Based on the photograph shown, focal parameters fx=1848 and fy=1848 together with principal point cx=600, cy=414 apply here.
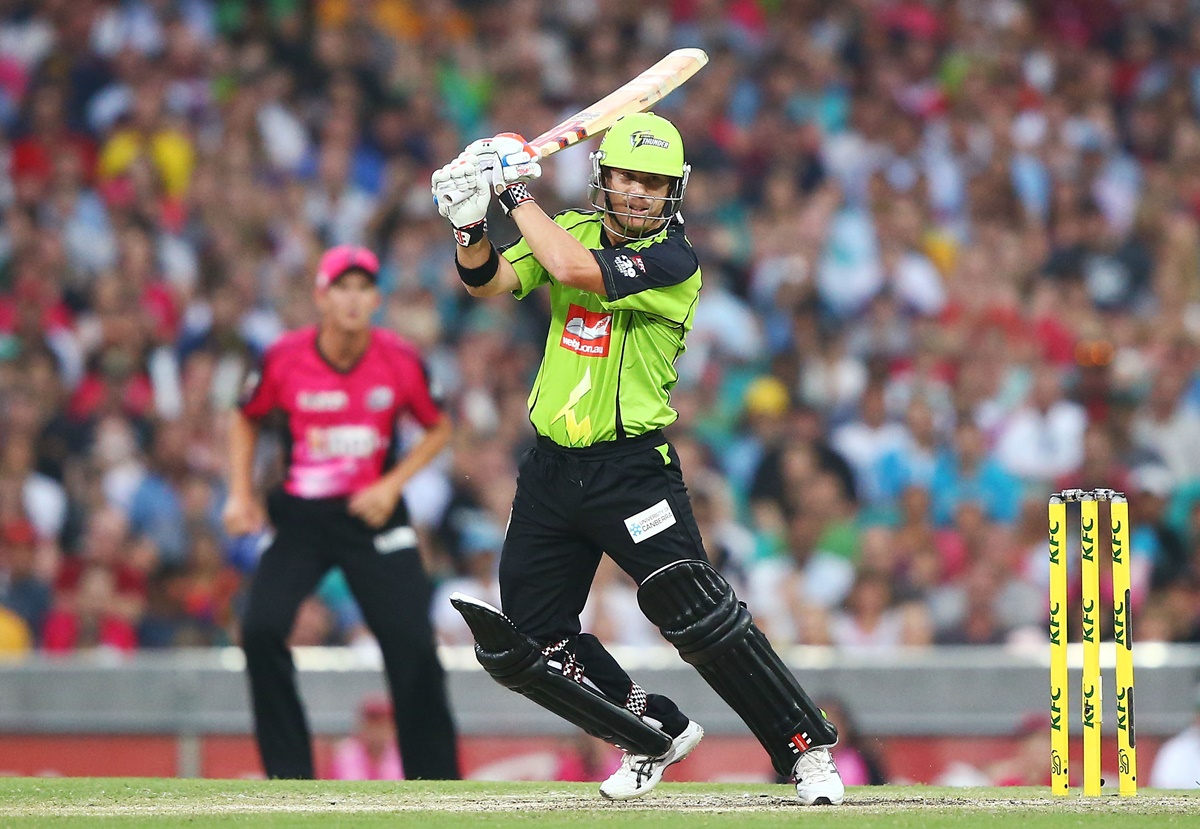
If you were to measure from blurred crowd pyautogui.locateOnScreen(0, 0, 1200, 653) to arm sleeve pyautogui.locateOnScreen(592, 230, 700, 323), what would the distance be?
185 inches

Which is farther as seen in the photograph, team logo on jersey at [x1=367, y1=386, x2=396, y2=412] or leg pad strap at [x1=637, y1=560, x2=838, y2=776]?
team logo on jersey at [x1=367, y1=386, x2=396, y2=412]

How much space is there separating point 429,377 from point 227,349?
4618 millimetres

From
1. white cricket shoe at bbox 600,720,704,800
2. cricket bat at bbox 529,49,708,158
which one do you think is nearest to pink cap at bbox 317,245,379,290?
cricket bat at bbox 529,49,708,158

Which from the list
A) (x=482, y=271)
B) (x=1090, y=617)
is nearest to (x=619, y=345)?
(x=482, y=271)

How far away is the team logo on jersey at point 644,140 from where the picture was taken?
571 centimetres

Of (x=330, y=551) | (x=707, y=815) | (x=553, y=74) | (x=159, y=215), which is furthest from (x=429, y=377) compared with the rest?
(x=553, y=74)

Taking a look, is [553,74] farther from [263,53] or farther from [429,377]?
[429,377]

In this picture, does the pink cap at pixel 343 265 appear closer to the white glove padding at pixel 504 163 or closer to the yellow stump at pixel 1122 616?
the white glove padding at pixel 504 163

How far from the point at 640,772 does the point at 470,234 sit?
179 cm

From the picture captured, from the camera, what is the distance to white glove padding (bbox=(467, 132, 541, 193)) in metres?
5.63

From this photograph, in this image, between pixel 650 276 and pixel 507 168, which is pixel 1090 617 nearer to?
pixel 650 276

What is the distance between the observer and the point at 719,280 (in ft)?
42.9

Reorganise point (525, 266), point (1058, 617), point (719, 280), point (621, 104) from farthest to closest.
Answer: point (719, 280) < point (621, 104) < point (525, 266) < point (1058, 617)

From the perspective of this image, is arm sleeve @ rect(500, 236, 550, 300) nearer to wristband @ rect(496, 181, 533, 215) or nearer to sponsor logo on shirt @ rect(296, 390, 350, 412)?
wristband @ rect(496, 181, 533, 215)
